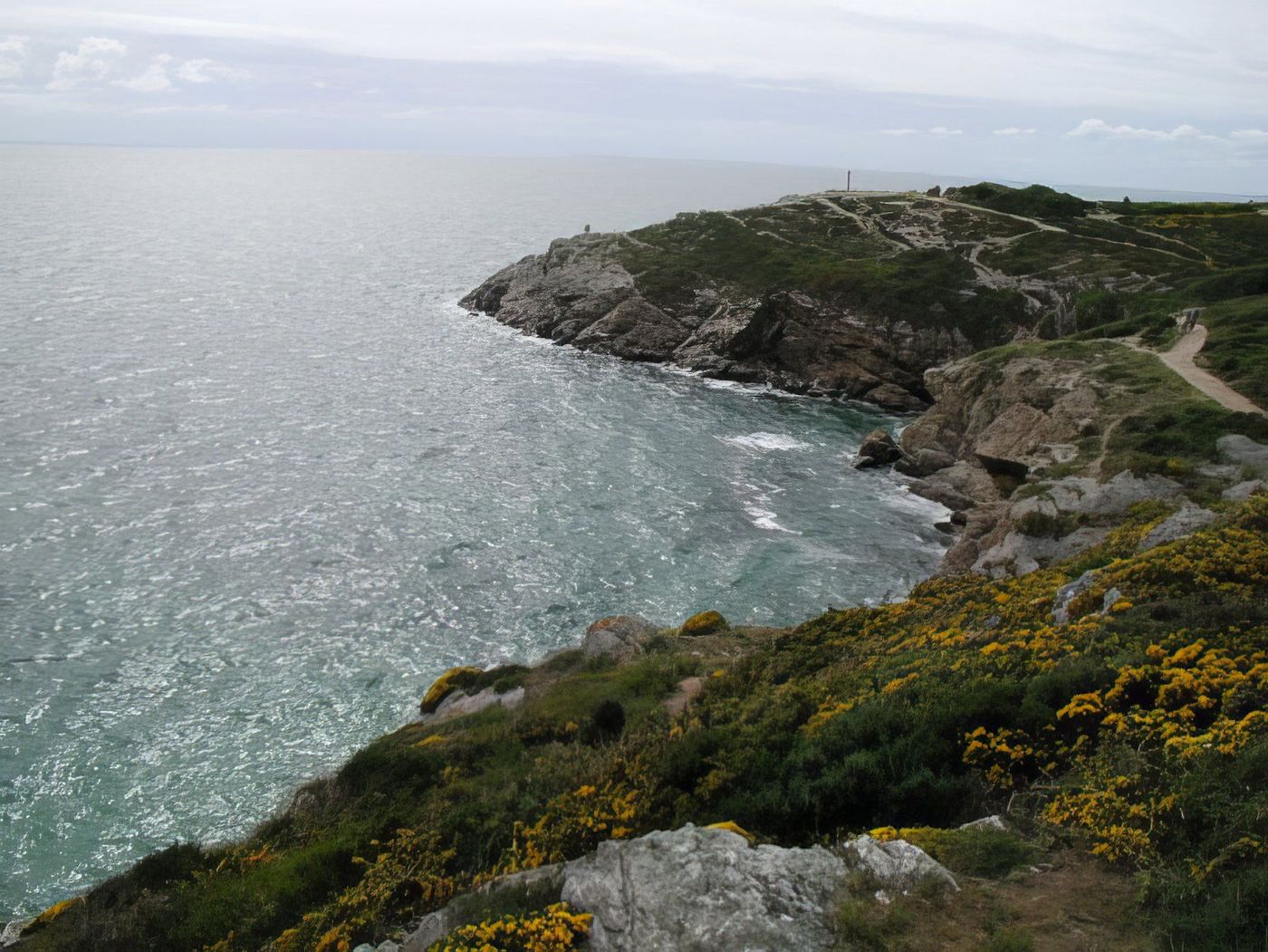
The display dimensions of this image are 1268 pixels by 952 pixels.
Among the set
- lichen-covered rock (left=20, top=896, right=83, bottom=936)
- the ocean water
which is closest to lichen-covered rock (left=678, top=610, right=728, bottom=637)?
the ocean water

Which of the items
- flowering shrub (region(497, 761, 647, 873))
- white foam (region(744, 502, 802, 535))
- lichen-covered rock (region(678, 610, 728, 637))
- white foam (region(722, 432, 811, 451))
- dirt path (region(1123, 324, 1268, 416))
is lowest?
white foam (region(744, 502, 802, 535))

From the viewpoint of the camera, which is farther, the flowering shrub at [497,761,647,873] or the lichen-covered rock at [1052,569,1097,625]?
the lichen-covered rock at [1052,569,1097,625]

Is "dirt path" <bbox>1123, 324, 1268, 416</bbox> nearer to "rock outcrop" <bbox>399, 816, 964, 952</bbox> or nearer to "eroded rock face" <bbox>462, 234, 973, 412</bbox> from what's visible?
"eroded rock face" <bbox>462, 234, 973, 412</bbox>

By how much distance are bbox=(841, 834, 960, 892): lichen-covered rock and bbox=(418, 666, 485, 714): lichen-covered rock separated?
1899 centimetres

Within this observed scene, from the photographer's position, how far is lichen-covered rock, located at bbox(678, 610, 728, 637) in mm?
31473

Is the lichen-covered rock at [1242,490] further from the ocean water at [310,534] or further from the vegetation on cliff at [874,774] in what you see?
the ocean water at [310,534]

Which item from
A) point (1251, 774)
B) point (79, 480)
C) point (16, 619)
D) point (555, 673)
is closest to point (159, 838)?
point (555, 673)

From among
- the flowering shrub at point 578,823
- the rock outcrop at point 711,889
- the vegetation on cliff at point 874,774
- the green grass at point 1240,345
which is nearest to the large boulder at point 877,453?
the green grass at point 1240,345

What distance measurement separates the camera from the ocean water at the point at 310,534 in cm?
2736

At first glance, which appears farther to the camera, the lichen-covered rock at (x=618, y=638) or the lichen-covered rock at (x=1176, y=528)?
the lichen-covered rock at (x=618, y=638)

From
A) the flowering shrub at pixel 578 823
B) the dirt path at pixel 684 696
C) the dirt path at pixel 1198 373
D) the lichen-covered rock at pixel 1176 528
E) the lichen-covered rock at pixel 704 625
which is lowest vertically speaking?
the lichen-covered rock at pixel 704 625

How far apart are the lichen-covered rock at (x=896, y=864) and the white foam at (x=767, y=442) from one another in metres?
49.2

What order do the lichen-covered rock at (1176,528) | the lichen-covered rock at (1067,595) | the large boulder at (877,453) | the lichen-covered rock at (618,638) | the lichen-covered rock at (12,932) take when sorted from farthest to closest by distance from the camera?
the large boulder at (877,453) → the lichen-covered rock at (618,638) → the lichen-covered rock at (1176,528) → the lichen-covered rock at (1067,595) → the lichen-covered rock at (12,932)

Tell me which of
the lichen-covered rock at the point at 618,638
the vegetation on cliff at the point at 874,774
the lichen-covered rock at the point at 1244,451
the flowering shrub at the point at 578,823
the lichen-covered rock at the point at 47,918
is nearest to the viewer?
the vegetation on cliff at the point at 874,774
